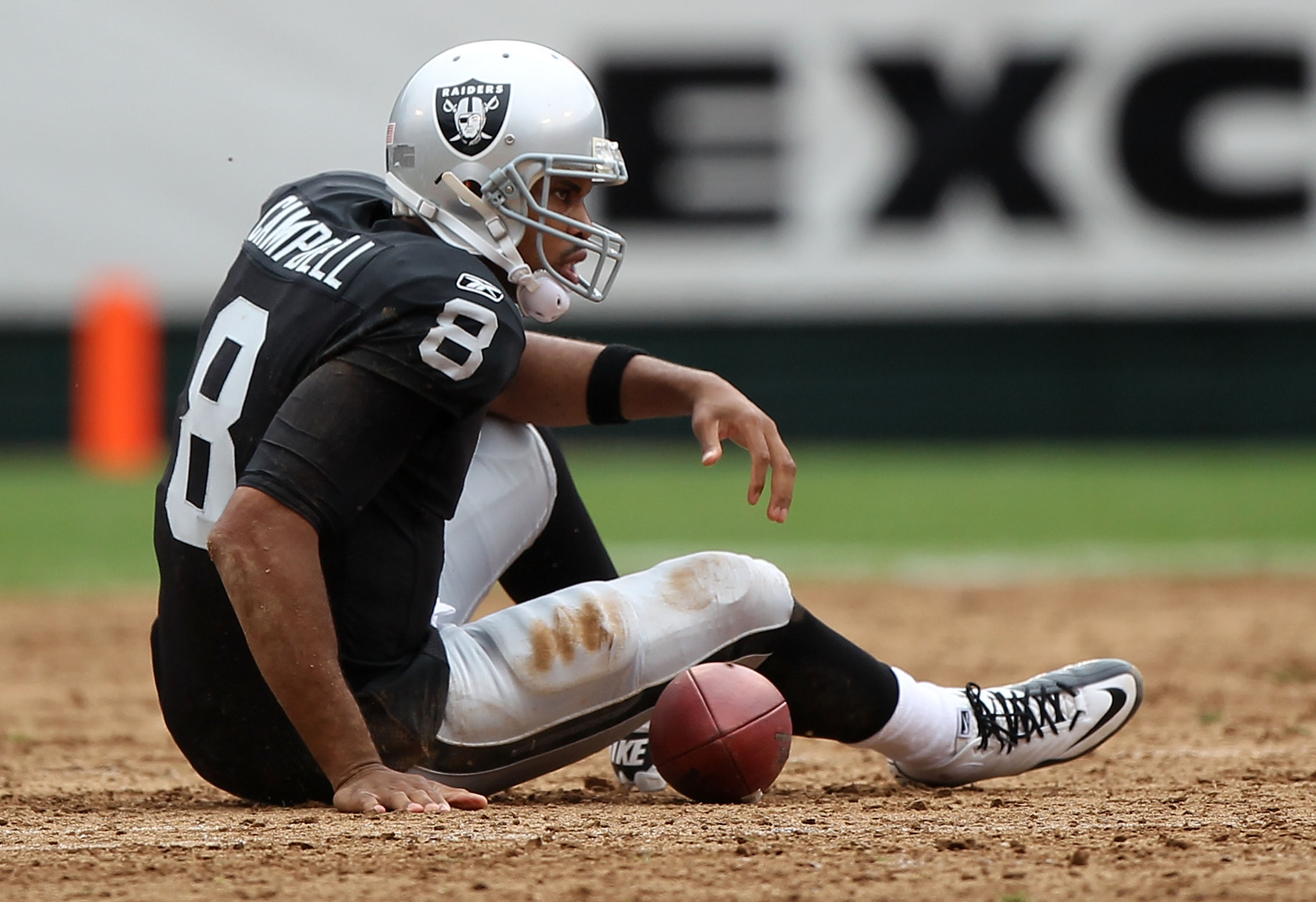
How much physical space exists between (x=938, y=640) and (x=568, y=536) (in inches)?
114

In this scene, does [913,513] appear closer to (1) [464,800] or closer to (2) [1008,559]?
(2) [1008,559]

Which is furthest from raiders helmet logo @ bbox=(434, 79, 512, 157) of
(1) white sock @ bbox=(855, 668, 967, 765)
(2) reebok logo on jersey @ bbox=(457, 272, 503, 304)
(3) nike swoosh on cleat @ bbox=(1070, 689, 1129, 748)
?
(3) nike swoosh on cleat @ bbox=(1070, 689, 1129, 748)

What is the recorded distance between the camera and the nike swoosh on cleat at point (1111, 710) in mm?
3619

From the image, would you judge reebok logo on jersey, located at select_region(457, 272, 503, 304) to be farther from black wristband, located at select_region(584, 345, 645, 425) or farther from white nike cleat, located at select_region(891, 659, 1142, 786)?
white nike cleat, located at select_region(891, 659, 1142, 786)

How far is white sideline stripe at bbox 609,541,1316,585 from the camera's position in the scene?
26.5ft

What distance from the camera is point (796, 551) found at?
8.91 metres

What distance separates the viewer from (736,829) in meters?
3.02

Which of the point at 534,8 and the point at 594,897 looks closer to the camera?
the point at 594,897

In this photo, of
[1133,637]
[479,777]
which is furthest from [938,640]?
[479,777]

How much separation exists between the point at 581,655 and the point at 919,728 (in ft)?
2.38

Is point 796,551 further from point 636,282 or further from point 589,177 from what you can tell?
point 589,177

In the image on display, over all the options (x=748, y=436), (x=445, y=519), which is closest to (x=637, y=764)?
(x=445, y=519)

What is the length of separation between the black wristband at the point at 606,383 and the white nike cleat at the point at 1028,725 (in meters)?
0.89

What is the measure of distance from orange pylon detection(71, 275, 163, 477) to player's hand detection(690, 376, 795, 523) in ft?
33.2
